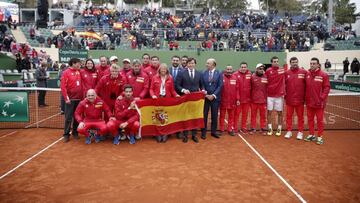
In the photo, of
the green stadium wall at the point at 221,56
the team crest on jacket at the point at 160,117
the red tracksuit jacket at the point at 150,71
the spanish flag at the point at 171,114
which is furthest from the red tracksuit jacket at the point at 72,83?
the green stadium wall at the point at 221,56

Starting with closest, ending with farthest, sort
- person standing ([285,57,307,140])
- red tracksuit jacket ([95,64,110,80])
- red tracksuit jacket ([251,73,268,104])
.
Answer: person standing ([285,57,307,140]), red tracksuit jacket ([95,64,110,80]), red tracksuit jacket ([251,73,268,104])

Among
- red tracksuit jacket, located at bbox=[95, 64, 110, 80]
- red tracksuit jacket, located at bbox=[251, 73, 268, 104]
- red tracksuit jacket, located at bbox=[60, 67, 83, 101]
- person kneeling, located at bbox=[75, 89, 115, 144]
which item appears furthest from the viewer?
red tracksuit jacket, located at bbox=[251, 73, 268, 104]

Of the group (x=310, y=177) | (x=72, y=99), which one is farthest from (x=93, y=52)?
(x=310, y=177)

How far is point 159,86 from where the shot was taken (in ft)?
28.4

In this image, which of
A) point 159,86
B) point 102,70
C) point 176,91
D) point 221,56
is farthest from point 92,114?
point 221,56

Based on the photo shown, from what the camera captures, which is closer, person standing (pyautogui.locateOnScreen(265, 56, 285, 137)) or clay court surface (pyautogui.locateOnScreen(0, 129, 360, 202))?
clay court surface (pyautogui.locateOnScreen(0, 129, 360, 202))

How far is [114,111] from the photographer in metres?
8.84

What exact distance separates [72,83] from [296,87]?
621 cm

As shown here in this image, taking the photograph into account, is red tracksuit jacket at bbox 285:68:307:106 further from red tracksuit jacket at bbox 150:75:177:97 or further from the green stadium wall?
the green stadium wall

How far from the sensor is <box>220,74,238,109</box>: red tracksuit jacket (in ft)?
30.6

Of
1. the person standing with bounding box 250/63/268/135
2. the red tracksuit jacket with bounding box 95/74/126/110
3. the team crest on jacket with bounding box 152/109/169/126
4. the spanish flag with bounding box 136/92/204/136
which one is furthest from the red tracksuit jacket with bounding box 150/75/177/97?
the person standing with bounding box 250/63/268/135

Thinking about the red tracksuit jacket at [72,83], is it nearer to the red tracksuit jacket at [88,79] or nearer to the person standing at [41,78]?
the red tracksuit jacket at [88,79]

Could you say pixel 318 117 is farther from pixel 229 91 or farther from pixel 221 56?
pixel 221 56

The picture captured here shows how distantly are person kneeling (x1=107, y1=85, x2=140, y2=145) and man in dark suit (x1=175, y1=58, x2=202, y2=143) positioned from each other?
54.3 inches
